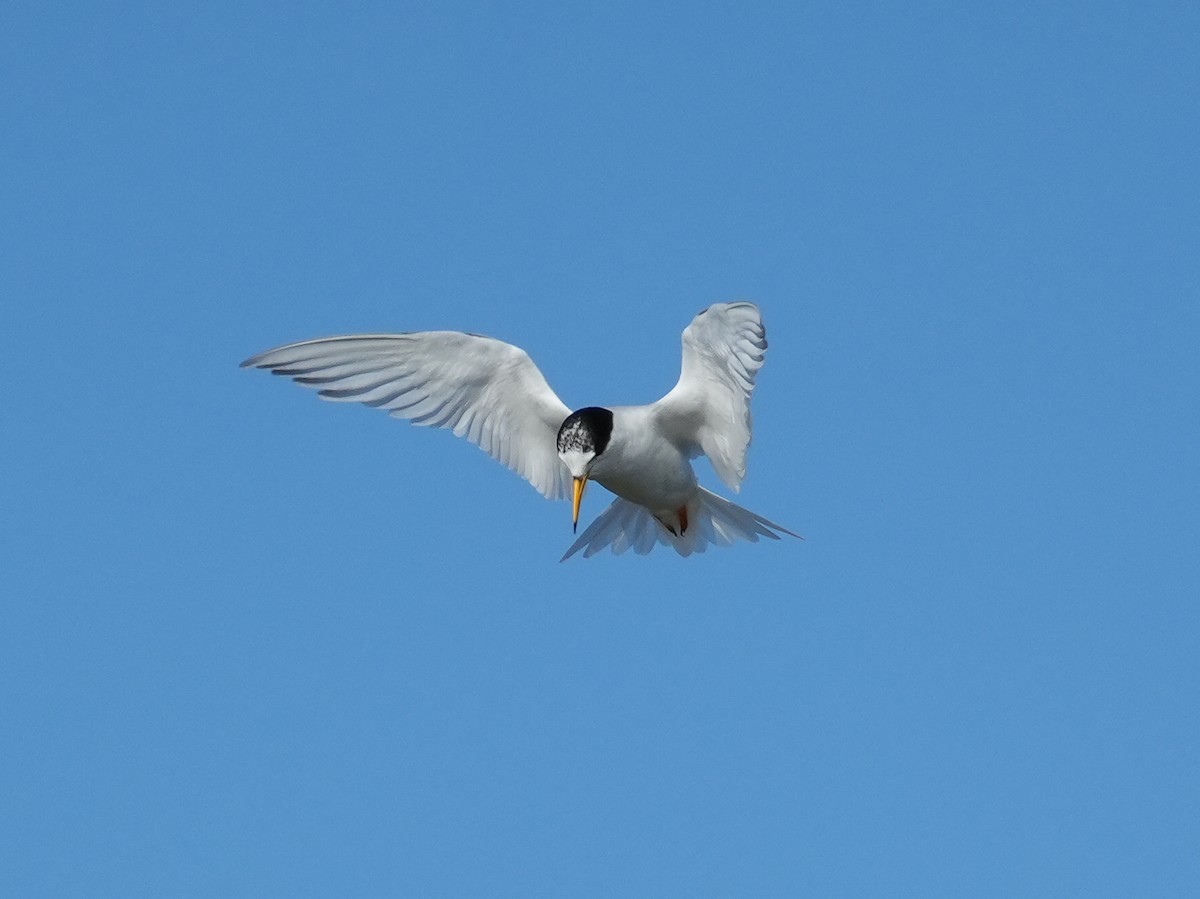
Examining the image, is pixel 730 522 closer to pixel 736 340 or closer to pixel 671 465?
pixel 671 465

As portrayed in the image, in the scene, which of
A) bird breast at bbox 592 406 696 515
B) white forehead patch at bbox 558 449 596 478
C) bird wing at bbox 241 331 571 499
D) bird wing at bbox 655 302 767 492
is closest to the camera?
bird wing at bbox 655 302 767 492

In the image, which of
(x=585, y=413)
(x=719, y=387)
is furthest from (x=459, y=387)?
(x=719, y=387)

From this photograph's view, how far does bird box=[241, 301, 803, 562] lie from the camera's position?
992cm

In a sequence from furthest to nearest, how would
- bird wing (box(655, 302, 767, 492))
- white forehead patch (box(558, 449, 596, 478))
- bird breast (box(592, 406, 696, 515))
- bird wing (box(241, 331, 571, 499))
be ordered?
1. bird wing (box(241, 331, 571, 499))
2. bird breast (box(592, 406, 696, 515))
3. white forehead patch (box(558, 449, 596, 478))
4. bird wing (box(655, 302, 767, 492))

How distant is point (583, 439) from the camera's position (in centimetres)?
987

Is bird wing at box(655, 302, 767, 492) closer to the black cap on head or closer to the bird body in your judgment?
the bird body

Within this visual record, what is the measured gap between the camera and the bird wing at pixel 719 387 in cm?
977

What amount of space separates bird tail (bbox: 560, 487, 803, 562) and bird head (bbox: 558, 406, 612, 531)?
1236 mm

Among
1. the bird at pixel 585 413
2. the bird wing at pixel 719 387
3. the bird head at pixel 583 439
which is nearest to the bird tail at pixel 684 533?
the bird at pixel 585 413

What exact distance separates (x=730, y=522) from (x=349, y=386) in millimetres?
2584

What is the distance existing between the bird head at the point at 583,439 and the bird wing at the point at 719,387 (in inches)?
19.3

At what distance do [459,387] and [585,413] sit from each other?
3.92 feet

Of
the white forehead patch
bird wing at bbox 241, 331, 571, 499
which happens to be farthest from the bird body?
bird wing at bbox 241, 331, 571, 499

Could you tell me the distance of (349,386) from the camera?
10.5 metres
